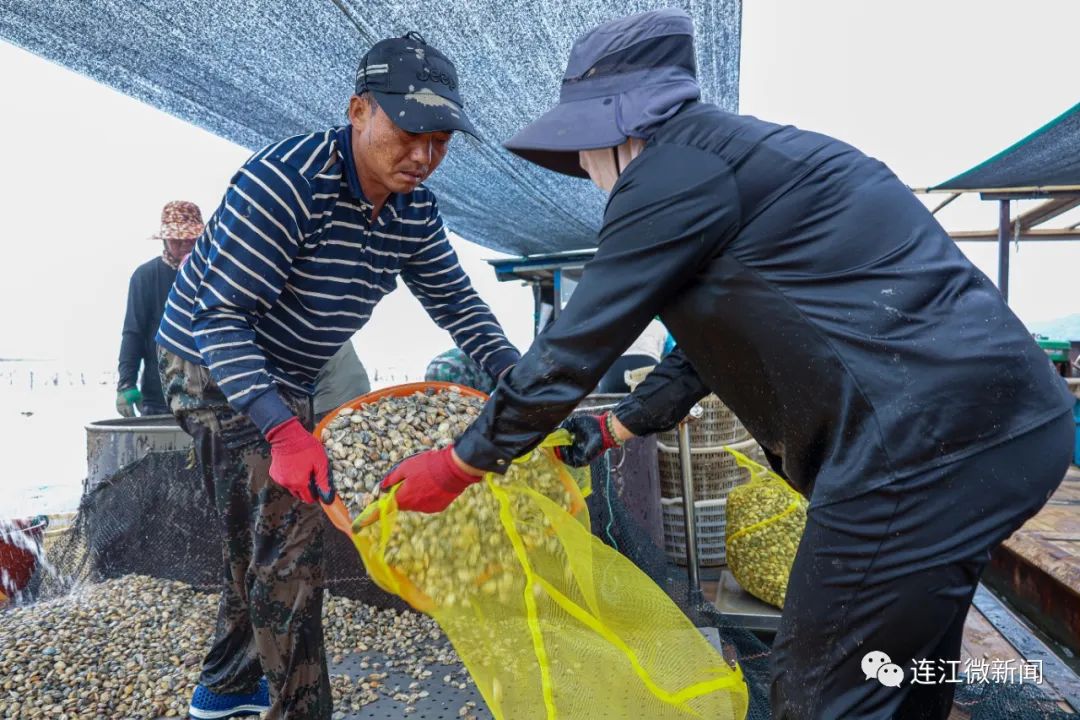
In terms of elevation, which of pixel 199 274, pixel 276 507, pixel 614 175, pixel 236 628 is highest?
pixel 614 175

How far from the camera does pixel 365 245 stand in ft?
5.76

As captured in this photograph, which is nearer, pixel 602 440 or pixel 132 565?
pixel 602 440

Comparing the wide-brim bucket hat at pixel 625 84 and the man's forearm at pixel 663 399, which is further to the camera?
the man's forearm at pixel 663 399

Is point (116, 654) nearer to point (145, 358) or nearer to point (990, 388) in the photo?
point (145, 358)

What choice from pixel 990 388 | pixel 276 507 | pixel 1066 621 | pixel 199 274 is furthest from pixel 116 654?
pixel 1066 621

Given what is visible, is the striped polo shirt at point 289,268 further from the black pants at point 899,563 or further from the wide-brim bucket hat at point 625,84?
the black pants at point 899,563

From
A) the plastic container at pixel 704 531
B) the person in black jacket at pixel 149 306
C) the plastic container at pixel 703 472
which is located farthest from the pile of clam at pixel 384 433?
the person in black jacket at pixel 149 306

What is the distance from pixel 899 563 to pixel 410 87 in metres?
1.36

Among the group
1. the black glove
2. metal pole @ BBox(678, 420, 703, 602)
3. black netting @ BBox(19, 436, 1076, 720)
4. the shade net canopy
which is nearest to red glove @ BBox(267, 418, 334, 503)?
the black glove

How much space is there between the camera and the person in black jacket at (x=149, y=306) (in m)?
3.33

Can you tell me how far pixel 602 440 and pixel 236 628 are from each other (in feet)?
3.82

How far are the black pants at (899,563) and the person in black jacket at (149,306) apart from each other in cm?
324

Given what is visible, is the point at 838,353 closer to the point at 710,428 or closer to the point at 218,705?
the point at 218,705

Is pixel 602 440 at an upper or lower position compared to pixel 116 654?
upper
